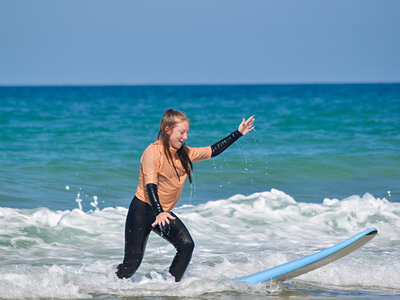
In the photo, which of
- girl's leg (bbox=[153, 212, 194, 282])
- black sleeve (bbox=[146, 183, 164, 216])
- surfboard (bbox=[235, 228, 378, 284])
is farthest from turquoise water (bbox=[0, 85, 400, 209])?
black sleeve (bbox=[146, 183, 164, 216])

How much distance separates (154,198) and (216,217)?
4.46 m

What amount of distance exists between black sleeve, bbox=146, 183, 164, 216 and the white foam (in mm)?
960

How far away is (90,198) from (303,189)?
4.08 meters

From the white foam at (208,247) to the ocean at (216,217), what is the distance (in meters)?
0.01

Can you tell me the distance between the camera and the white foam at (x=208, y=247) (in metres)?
5.39

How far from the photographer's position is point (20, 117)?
3073 centimetres

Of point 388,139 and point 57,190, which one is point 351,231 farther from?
point 388,139

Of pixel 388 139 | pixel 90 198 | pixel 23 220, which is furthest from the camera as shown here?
pixel 388 139

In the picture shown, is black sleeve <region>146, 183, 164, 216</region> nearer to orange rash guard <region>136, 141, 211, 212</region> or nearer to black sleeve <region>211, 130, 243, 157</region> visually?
orange rash guard <region>136, 141, 211, 212</region>

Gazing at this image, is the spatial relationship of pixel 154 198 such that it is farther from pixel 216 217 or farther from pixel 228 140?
pixel 216 217

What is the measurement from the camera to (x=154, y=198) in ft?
15.2

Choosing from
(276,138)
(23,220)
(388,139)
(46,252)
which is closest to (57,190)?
(23,220)

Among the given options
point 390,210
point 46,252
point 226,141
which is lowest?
point 46,252

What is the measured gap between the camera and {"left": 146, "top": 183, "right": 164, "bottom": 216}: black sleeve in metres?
4.62
